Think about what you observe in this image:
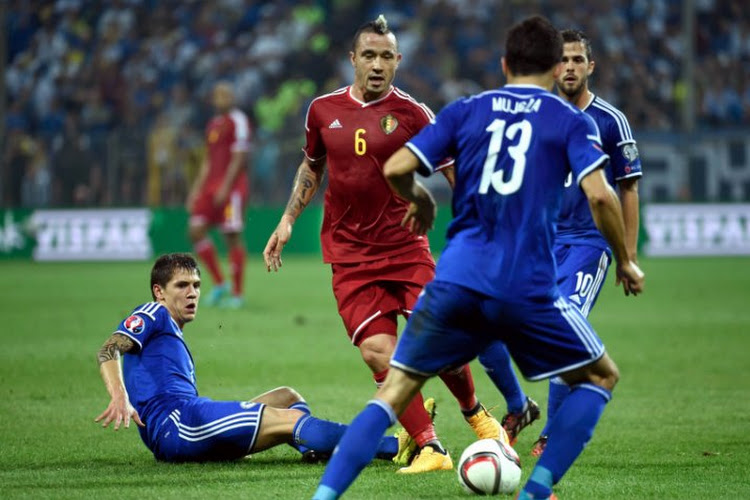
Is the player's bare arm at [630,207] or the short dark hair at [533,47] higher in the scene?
the short dark hair at [533,47]

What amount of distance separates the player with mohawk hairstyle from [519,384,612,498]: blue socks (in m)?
1.74

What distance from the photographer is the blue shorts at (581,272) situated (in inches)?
277

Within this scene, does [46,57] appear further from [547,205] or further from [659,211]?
[547,205]

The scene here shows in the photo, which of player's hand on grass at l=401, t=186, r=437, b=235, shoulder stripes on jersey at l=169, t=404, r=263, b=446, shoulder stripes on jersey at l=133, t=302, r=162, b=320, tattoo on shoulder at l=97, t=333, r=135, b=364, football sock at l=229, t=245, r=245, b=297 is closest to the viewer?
player's hand on grass at l=401, t=186, r=437, b=235

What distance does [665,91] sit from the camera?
25766mm

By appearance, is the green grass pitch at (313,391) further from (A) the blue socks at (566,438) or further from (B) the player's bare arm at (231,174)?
(B) the player's bare arm at (231,174)

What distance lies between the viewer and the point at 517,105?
4.98 meters

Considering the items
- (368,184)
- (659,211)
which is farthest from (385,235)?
(659,211)

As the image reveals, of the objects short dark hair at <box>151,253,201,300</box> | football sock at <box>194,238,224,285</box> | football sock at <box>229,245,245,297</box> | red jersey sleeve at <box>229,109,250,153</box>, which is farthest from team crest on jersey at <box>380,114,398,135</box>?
red jersey sleeve at <box>229,109,250,153</box>

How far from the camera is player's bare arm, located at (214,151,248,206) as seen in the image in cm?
1677

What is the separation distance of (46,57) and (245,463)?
21.9 m

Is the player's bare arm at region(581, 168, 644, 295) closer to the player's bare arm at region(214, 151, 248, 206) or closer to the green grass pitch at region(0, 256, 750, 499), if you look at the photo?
the green grass pitch at region(0, 256, 750, 499)

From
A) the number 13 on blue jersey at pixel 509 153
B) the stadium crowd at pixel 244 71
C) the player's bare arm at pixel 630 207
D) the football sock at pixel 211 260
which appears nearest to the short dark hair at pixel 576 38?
the player's bare arm at pixel 630 207

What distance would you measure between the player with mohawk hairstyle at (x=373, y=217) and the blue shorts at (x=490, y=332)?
5.68 ft
